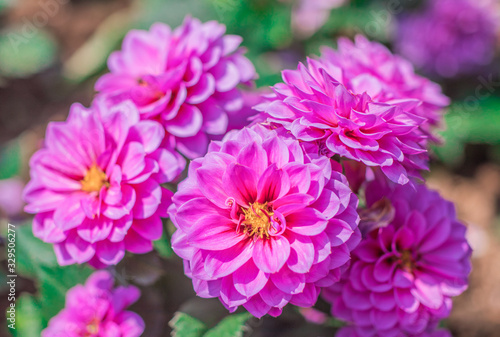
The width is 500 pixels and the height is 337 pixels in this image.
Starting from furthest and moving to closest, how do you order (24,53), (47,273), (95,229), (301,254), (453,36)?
(24,53), (453,36), (47,273), (95,229), (301,254)

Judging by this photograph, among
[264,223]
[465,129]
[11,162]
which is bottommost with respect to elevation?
[465,129]

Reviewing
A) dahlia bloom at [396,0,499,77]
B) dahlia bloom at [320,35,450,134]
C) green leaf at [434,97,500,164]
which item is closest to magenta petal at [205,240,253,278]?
dahlia bloom at [320,35,450,134]

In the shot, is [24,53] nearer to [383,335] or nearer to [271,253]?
[271,253]

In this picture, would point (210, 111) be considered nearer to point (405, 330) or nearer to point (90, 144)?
point (90, 144)

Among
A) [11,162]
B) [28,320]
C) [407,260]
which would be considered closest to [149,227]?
[407,260]

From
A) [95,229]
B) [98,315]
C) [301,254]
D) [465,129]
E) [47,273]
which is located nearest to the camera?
[301,254]

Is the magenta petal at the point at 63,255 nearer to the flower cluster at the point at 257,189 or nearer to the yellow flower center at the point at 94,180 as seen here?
the flower cluster at the point at 257,189

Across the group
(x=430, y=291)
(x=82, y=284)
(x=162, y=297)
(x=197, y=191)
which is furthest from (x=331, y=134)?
(x=82, y=284)
